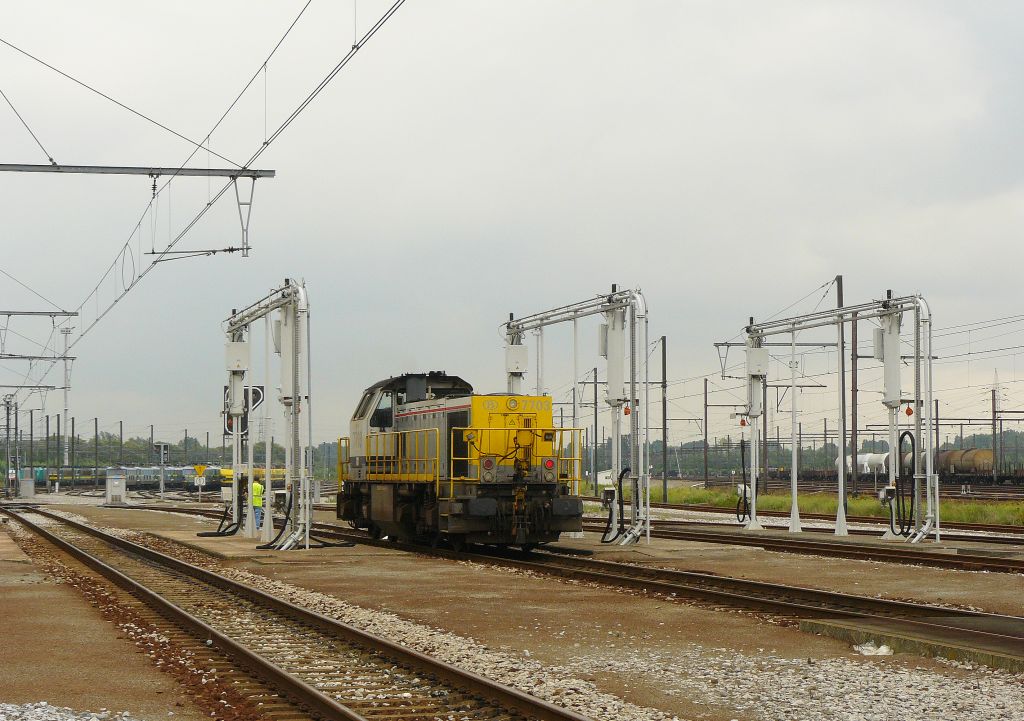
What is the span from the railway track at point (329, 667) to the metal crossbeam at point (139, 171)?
301 inches

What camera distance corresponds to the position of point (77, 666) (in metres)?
9.96

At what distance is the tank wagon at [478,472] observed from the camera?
2164 centimetres

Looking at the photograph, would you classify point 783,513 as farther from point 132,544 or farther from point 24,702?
point 24,702

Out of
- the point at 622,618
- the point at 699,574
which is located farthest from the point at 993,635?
the point at 699,574

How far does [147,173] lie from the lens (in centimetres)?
2025

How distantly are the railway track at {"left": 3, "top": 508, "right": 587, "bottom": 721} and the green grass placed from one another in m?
26.5

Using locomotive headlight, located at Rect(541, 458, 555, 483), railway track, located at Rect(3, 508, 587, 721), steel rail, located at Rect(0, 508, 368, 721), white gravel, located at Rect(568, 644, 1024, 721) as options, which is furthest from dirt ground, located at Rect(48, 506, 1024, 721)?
steel rail, located at Rect(0, 508, 368, 721)

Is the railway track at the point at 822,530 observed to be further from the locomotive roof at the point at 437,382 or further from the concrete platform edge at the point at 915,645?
the concrete platform edge at the point at 915,645

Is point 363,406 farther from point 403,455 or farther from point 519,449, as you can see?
point 519,449

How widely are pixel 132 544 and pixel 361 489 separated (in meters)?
5.30

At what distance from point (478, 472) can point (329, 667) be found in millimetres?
12201

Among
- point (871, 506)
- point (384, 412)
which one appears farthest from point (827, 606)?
point (871, 506)

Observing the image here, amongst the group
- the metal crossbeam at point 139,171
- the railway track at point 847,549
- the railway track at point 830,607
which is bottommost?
the railway track at point 847,549

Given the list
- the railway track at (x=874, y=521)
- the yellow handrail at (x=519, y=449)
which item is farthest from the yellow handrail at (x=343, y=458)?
the railway track at (x=874, y=521)
